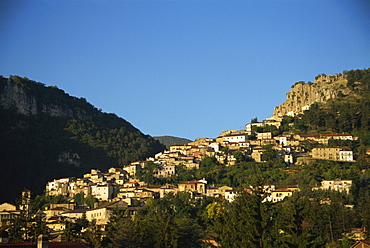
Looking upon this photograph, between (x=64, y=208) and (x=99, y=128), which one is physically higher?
(x=99, y=128)

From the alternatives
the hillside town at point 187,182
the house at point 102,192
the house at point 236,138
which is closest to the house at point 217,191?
the hillside town at point 187,182

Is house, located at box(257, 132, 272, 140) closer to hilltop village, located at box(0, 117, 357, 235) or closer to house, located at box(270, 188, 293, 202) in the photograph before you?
hilltop village, located at box(0, 117, 357, 235)

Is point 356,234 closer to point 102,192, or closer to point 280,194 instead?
point 280,194

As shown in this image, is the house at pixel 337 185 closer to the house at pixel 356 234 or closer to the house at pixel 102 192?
the house at pixel 356 234

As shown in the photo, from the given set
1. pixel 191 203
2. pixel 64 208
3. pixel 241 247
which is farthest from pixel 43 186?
pixel 241 247

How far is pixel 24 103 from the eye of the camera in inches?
7180

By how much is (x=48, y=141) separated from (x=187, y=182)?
60.1 metres

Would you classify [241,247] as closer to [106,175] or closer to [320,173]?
[320,173]

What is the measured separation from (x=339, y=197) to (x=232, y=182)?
23.3m

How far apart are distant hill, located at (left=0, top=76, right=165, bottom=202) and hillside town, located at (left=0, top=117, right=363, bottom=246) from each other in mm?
13948

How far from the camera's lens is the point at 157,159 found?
139 m

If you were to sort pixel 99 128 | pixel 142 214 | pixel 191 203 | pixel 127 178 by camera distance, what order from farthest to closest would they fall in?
pixel 99 128 < pixel 127 178 < pixel 191 203 < pixel 142 214

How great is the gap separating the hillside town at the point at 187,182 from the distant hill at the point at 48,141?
45.8 ft

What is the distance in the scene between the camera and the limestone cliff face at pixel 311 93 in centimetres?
17262
